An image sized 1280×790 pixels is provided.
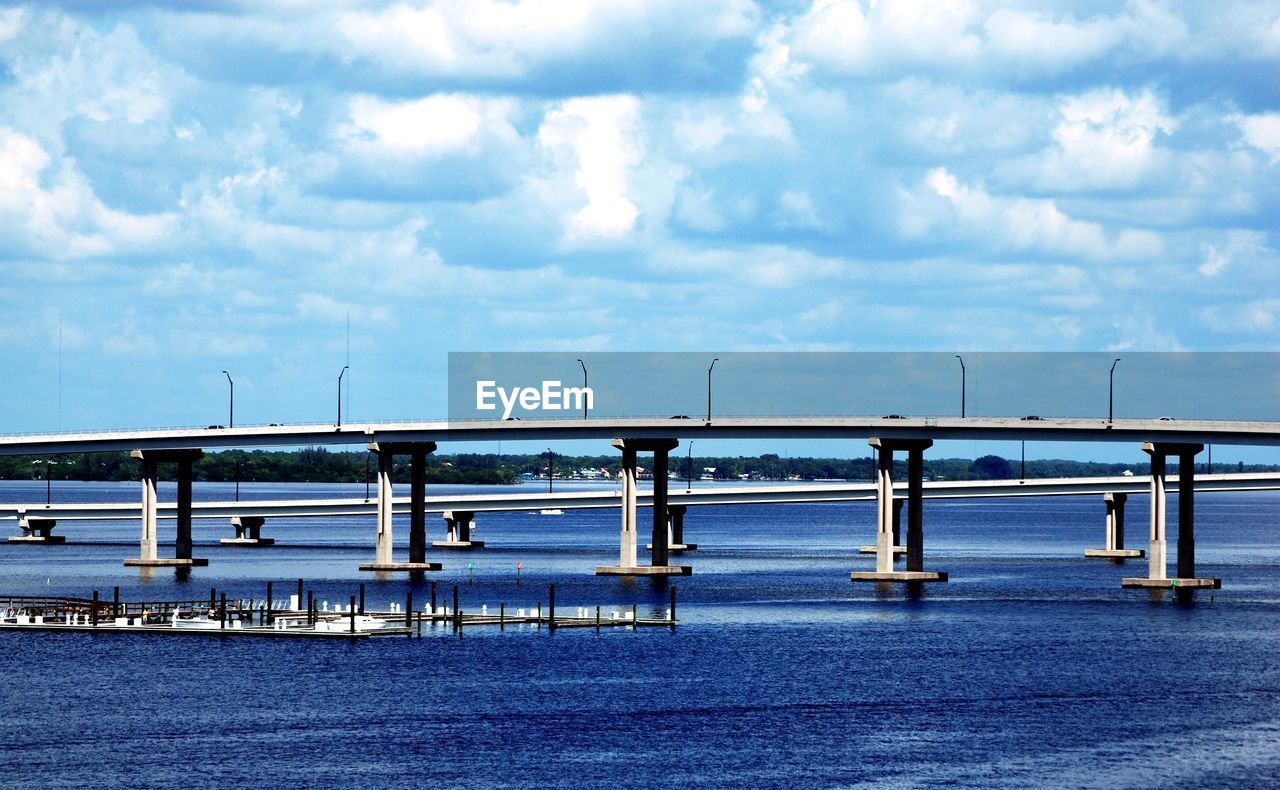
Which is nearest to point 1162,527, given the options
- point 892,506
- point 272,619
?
point 892,506

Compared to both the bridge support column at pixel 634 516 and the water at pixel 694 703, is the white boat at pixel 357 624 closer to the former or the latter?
the water at pixel 694 703

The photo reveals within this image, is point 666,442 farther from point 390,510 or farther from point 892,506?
point 390,510

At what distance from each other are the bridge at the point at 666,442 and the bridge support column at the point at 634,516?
0.15 meters

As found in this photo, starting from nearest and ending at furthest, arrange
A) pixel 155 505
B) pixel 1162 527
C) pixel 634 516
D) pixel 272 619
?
pixel 272 619 → pixel 1162 527 → pixel 634 516 → pixel 155 505

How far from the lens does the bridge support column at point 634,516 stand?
169 m

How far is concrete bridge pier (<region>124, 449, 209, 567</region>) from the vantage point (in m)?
188

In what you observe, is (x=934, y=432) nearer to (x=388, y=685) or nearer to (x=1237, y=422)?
(x=1237, y=422)

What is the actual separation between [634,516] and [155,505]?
52.6 metres

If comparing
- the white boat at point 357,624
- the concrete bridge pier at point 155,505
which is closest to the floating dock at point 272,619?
the white boat at point 357,624

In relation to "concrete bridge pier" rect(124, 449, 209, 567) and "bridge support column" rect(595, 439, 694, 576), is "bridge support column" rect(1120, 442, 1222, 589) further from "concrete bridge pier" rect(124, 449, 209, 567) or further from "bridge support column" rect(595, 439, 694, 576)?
"concrete bridge pier" rect(124, 449, 209, 567)

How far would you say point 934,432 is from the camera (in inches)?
6270

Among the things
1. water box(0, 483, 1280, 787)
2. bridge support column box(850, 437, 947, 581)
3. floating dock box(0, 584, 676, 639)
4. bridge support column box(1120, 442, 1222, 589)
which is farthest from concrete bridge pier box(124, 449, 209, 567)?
bridge support column box(1120, 442, 1222, 589)

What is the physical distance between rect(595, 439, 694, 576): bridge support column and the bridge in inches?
5.8

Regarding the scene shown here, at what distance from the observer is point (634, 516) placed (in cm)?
16750
